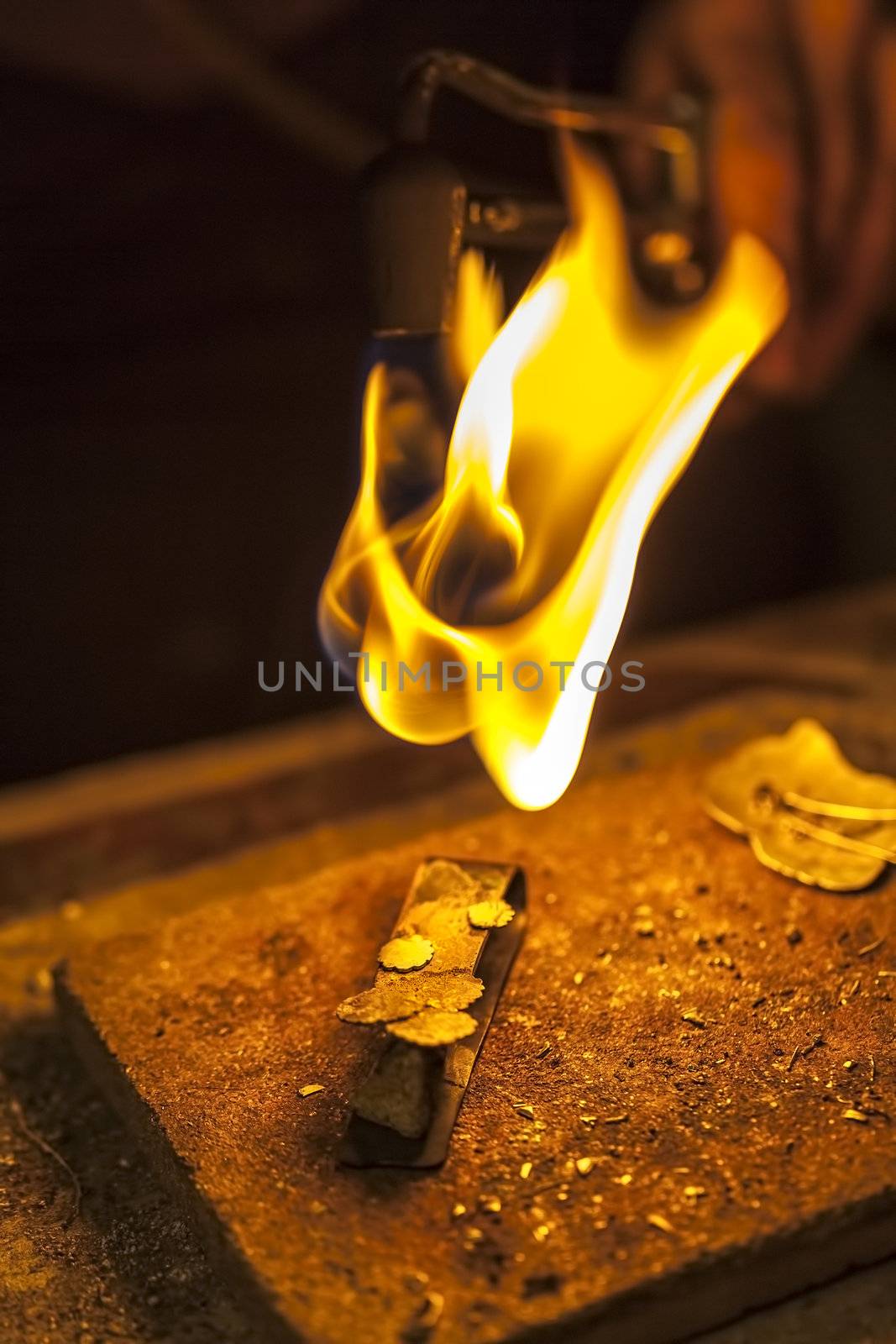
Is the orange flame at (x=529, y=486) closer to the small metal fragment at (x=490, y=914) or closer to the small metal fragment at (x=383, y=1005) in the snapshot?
the small metal fragment at (x=490, y=914)

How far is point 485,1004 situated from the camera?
117 centimetres

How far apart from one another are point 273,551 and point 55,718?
614mm

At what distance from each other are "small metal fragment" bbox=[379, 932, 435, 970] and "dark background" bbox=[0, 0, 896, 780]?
1.57 metres

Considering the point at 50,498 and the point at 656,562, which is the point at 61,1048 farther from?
the point at 656,562

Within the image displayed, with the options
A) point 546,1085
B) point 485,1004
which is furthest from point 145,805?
point 546,1085

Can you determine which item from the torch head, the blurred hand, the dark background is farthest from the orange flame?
the dark background

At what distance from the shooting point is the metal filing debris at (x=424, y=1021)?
98 centimetres

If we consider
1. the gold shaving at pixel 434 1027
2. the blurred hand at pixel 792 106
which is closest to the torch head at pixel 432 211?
the gold shaving at pixel 434 1027

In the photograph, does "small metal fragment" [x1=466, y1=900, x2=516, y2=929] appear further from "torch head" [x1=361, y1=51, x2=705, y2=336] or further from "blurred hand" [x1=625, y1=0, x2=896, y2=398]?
"blurred hand" [x1=625, y1=0, x2=896, y2=398]

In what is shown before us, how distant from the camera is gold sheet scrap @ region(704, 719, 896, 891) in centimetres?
139

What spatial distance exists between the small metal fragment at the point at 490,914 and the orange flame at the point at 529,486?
189 mm

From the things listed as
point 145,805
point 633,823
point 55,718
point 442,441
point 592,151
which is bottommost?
point 55,718

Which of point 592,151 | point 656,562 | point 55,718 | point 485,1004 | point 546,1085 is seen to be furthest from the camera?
point 656,562

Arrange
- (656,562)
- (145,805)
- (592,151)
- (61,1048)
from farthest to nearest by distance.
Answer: (656,562) → (592,151) → (145,805) → (61,1048)
